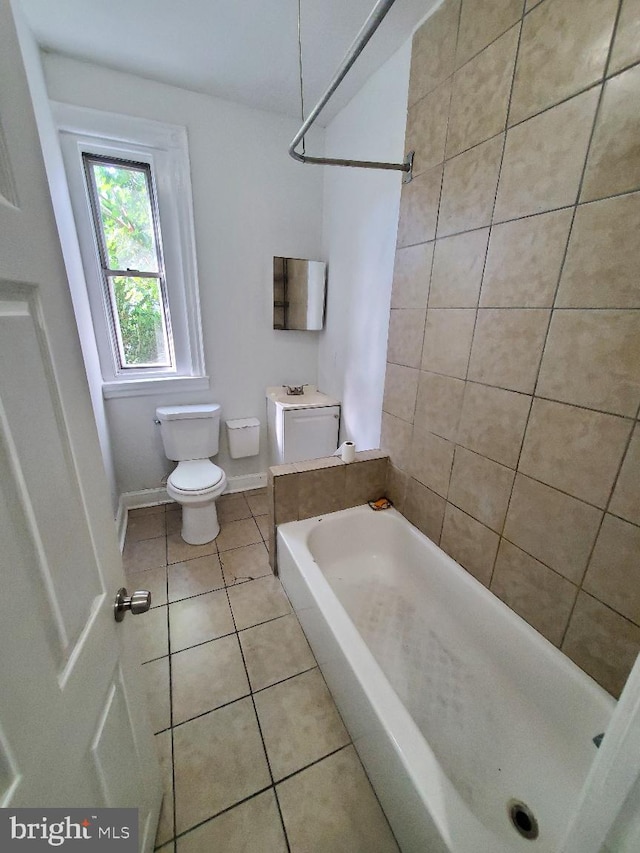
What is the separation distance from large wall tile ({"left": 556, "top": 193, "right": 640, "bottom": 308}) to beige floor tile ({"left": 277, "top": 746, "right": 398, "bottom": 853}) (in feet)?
5.31

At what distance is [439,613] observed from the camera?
149 cm

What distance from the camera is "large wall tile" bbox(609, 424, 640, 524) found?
0.88 meters

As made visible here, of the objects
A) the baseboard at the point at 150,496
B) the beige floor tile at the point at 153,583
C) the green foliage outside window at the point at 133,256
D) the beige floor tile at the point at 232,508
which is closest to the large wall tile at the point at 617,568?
the beige floor tile at the point at 153,583

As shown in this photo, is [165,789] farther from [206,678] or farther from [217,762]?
[206,678]

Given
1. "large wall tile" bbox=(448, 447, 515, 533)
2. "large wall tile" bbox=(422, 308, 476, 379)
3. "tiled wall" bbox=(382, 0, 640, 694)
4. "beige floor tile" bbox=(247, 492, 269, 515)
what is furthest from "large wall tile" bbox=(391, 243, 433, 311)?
"beige floor tile" bbox=(247, 492, 269, 515)

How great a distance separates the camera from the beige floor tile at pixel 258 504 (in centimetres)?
239

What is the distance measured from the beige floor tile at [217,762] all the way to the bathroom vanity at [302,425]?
135 centimetres

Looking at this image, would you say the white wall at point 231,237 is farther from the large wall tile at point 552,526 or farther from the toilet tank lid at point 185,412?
the large wall tile at point 552,526

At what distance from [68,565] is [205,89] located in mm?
2461

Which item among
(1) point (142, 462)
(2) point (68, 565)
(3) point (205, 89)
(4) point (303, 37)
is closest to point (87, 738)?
(2) point (68, 565)

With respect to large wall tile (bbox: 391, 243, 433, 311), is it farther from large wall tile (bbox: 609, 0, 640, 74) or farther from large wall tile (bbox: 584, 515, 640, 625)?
large wall tile (bbox: 584, 515, 640, 625)

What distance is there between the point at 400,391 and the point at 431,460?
1.28ft

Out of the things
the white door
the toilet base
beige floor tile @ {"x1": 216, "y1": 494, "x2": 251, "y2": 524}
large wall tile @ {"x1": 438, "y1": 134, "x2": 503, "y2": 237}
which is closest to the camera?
the white door

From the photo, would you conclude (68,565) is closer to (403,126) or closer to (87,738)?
(87,738)
